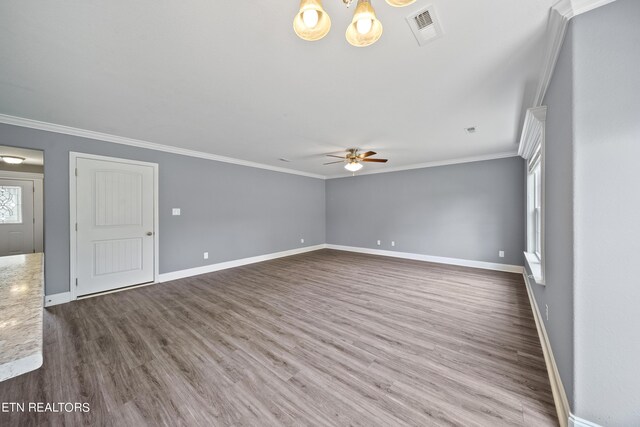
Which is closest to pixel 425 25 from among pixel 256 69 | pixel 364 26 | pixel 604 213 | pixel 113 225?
pixel 364 26

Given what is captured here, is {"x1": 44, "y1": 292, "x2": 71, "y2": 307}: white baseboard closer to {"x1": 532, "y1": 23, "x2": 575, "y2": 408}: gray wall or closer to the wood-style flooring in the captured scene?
the wood-style flooring

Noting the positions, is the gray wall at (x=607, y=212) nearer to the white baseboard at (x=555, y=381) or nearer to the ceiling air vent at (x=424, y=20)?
the white baseboard at (x=555, y=381)

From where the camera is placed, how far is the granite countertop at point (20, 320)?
1.99 feet

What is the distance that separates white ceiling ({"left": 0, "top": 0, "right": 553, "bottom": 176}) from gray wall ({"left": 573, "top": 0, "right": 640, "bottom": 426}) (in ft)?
1.26

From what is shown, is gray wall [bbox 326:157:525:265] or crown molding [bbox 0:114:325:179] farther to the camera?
gray wall [bbox 326:157:525:265]

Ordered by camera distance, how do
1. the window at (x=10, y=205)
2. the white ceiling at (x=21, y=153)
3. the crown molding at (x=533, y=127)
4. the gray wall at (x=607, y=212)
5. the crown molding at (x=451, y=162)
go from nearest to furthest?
1. the gray wall at (x=607, y=212)
2. the crown molding at (x=533, y=127)
3. the white ceiling at (x=21, y=153)
4. the crown molding at (x=451, y=162)
5. the window at (x=10, y=205)

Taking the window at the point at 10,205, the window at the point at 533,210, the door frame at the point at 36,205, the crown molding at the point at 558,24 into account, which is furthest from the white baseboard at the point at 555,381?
the window at the point at 10,205

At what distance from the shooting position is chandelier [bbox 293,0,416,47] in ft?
3.19

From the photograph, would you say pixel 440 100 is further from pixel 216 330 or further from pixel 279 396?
pixel 216 330

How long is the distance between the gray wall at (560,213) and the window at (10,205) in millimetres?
8883

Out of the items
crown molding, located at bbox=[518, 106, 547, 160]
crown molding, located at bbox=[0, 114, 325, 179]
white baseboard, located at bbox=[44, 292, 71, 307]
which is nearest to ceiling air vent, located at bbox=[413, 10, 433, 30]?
crown molding, located at bbox=[518, 106, 547, 160]

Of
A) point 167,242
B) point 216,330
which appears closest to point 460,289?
point 216,330

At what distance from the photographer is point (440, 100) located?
7.83 feet

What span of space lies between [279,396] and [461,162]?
5370mm
